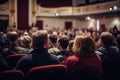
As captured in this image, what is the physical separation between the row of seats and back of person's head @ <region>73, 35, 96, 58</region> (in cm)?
29

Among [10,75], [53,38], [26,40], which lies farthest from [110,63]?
[26,40]

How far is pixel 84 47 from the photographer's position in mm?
3076

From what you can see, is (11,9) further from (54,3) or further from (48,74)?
(48,74)

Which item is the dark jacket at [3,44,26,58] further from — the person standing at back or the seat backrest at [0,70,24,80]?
the seat backrest at [0,70,24,80]

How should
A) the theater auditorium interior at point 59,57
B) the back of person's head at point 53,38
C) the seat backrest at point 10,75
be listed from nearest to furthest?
the seat backrest at point 10,75 → the theater auditorium interior at point 59,57 → the back of person's head at point 53,38

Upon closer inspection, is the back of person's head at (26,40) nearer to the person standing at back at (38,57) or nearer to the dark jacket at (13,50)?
the dark jacket at (13,50)

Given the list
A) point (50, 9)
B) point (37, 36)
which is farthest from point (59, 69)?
point (50, 9)

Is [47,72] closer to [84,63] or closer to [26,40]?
[84,63]

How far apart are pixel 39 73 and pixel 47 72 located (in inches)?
4.4

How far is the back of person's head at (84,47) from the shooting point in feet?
10.0

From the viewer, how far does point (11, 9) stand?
21.6 m

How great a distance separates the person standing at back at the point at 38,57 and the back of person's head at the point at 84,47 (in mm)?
466

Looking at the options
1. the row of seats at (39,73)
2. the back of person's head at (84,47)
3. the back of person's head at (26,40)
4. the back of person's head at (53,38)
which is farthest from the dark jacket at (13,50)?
the back of person's head at (84,47)

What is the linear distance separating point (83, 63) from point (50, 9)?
21.2 metres
